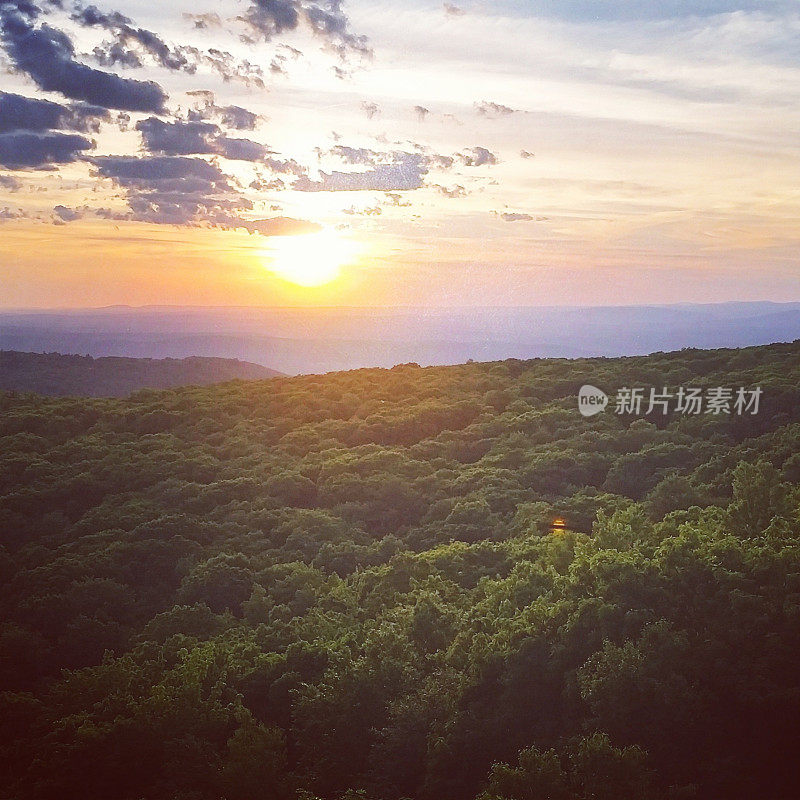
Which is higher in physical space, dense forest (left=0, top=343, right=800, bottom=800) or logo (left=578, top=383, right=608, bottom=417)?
logo (left=578, top=383, right=608, bottom=417)

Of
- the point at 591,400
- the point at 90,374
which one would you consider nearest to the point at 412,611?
the point at 591,400

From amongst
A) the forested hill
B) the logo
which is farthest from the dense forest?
the forested hill

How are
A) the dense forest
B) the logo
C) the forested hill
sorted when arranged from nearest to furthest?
the dense forest, the logo, the forested hill

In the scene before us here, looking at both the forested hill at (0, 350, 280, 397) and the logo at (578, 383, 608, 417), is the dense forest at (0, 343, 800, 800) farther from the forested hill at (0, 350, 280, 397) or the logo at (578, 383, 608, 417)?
the forested hill at (0, 350, 280, 397)

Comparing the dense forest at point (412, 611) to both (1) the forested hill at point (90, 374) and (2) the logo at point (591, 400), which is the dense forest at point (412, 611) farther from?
(1) the forested hill at point (90, 374)


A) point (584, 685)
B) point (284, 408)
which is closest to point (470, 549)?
point (584, 685)

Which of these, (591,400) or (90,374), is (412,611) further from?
(90,374)
